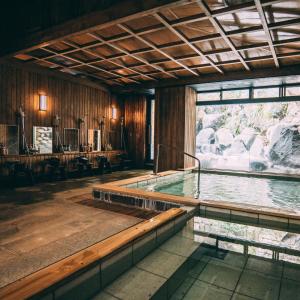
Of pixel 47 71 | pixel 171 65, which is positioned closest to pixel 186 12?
pixel 171 65

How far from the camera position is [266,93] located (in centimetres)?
959

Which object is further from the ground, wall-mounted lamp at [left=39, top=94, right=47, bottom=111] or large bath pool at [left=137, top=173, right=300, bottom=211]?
wall-mounted lamp at [left=39, top=94, right=47, bottom=111]

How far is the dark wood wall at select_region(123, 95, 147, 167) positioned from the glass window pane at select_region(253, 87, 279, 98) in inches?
211

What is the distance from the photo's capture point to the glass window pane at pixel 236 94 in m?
10.0

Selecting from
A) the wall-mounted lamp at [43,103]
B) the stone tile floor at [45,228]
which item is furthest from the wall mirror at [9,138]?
the stone tile floor at [45,228]

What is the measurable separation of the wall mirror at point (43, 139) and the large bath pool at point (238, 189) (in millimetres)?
4235

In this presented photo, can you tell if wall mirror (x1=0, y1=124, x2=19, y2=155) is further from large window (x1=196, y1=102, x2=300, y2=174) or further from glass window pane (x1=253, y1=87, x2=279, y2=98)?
glass window pane (x1=253, y1=87, x2=279, y2=98)

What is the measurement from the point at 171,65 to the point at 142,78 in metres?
2.10

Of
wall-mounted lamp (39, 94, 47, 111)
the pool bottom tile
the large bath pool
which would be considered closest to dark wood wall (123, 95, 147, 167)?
the large bath pool

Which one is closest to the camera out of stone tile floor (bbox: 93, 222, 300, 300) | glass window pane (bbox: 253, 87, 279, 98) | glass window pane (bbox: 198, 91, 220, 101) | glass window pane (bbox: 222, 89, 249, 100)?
stone tile floor (bbox: 93, 222, 300, 300)

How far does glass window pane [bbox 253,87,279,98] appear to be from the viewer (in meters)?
9.44

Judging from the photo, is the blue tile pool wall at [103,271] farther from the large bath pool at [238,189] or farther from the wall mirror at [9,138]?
the wall mirror at [9,138]

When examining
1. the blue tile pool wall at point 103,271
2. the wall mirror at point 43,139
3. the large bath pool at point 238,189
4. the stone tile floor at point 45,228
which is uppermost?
the wall mirror at point 43,139

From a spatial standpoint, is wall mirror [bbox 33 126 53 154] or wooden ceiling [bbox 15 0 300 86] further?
wall mirror [bbox 33 126 53 154]
